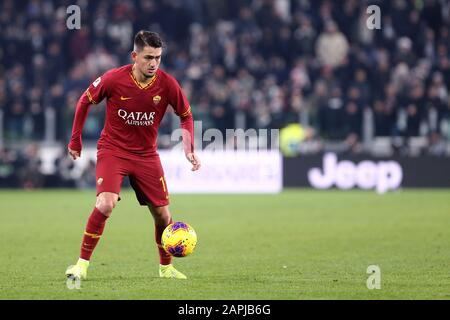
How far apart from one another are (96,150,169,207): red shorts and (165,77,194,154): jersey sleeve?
35 cm

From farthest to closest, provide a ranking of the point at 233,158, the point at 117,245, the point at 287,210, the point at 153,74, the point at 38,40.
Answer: the point at 38,40 < the point at 233,158 < the point at 287,210 < the point at 117,245 < the point at 153,74

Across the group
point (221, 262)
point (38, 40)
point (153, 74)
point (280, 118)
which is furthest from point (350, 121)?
point (153, 74)

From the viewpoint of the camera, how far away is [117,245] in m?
13.3

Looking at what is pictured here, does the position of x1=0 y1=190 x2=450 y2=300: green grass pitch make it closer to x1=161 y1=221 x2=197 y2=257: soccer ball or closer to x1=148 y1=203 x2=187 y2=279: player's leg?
x1=148 y1=203 x2=187 y2=279: player's leg

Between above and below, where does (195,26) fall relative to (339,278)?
above

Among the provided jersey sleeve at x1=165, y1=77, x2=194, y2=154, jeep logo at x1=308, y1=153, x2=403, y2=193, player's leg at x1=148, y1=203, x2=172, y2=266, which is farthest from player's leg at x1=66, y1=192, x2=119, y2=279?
jeep logo at x1=308, y1=153, x2=403, y2=193

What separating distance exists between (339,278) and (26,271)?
2.98m

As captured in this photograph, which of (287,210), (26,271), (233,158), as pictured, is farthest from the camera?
(233,158)

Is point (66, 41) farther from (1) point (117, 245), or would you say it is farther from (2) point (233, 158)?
(1) point (117, 245)

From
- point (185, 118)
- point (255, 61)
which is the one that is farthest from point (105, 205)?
point (255, 61)

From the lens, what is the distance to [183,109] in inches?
389

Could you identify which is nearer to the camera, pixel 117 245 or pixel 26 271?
pixel 26 271

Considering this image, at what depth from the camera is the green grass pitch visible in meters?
8.81

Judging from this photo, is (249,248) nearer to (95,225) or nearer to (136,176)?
(136,176)
